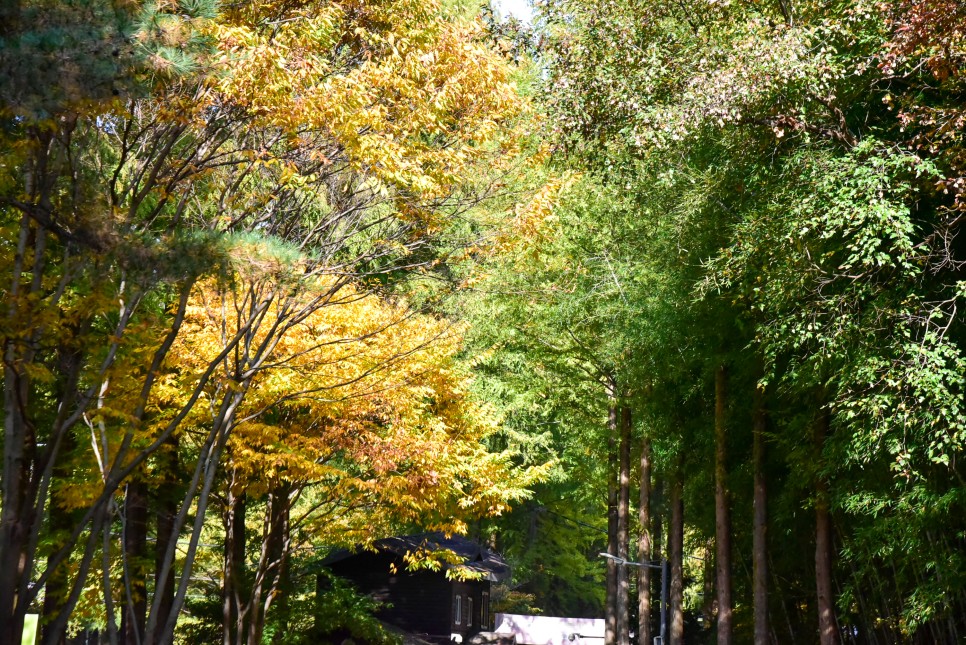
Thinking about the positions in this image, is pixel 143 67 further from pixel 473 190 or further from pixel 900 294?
pixel 900 294

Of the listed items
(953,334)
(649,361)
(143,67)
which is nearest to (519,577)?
(649,361)

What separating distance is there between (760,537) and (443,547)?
10.8 meters

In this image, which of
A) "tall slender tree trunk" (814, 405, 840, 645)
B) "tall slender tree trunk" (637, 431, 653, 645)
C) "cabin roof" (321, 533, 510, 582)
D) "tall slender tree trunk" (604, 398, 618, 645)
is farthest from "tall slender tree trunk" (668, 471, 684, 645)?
"tall slender tree trunk" (814, 405, 840, 645)

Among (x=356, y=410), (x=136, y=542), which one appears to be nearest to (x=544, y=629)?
(x=136, y=542)

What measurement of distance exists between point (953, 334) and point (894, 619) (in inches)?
289

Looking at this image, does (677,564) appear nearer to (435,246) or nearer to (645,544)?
(645,544)

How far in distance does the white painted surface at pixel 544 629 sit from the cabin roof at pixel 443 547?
267 centimetres

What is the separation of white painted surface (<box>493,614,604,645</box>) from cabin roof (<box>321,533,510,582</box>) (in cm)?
267

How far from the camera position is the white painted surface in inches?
1278

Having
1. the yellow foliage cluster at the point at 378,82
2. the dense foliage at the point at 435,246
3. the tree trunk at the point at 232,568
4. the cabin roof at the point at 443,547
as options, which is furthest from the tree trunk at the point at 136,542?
the yellow foliage cluster at the point at 378,82

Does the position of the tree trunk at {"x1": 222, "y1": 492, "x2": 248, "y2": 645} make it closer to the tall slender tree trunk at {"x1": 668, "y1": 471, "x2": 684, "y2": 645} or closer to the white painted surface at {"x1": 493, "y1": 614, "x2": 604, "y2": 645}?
the tall slender tree trunk at {"x1": 668, "y1": 471, "x2": 684, "y2": 645}

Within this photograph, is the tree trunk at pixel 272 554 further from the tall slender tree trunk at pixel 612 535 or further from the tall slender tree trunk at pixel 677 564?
the tall slender tree trunk at pixel 612 535

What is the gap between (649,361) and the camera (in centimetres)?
1761

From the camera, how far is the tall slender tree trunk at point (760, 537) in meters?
15.1
